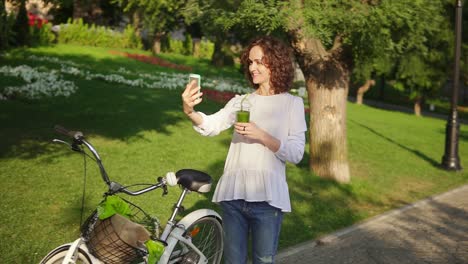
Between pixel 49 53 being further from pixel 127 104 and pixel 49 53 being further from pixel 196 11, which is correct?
pixel 196 11

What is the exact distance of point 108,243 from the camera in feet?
11.1

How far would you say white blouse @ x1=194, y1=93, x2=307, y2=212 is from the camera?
3484mm

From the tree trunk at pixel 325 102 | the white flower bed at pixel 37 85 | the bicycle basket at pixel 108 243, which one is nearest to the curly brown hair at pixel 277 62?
the bicycle basket at pixel 108 243

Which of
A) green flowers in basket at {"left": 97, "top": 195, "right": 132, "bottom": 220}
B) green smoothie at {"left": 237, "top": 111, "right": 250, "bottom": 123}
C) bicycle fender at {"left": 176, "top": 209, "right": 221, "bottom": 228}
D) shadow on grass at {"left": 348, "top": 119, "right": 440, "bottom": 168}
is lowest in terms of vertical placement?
shadow on grass at {"left": 348, "top": 119, "right": 440, "bottom": 168}

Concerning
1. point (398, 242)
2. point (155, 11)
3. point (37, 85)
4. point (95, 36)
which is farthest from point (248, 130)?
point (95, 36)

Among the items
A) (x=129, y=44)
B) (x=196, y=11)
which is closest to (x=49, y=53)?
(x=129, y=44)

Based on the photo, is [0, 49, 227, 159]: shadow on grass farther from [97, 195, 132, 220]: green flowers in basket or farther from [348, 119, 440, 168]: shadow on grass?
[97, 195, 132, 220]: green flowers in basket

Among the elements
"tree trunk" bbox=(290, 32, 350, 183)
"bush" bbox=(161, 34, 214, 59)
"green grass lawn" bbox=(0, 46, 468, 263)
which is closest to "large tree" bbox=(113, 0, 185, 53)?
"tree trunk" bbox=(290, 32, 350, 183)

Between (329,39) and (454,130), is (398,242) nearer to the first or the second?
(329,39)

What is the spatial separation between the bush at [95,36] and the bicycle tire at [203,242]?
2992 centimetres

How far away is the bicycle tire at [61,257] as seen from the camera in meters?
3.46

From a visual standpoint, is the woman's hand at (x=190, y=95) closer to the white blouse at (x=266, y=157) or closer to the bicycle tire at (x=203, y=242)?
the white blouse at (x=266, y=157)

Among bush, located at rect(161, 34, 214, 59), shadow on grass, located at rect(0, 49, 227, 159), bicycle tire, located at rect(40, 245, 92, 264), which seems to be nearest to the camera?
bicycle tire, located at rect(40, 245, 92, 264)

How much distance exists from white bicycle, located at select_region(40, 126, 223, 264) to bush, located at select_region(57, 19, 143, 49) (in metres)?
30.1
